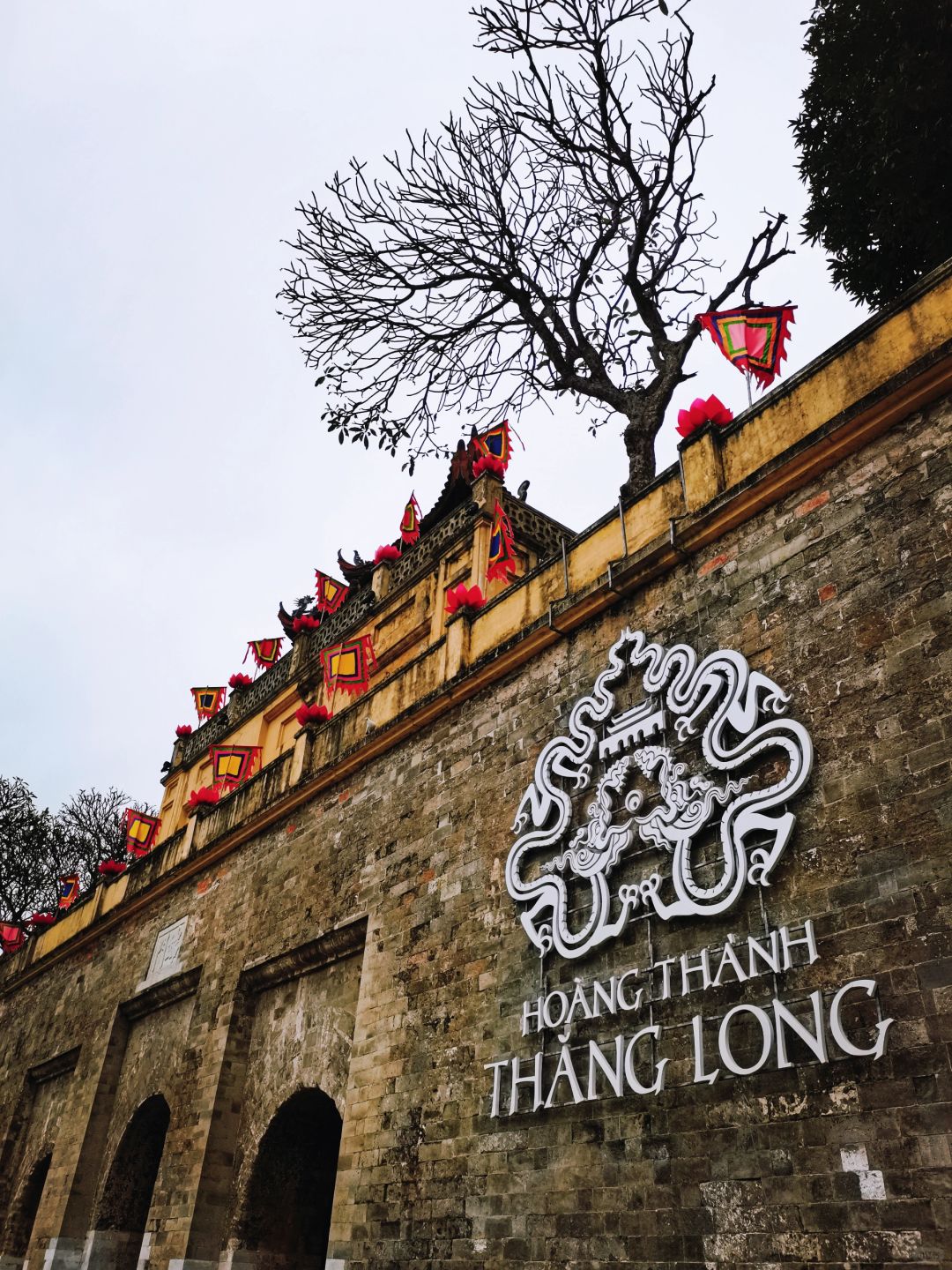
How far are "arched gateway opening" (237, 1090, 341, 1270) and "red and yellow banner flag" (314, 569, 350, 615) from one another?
896 cm

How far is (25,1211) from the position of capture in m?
13.2

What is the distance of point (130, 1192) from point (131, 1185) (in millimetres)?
76

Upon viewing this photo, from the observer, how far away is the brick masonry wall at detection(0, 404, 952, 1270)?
4301 mm

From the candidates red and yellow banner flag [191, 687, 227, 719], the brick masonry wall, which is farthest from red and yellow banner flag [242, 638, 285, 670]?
the brick masonry wall

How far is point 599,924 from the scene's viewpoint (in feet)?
19.4

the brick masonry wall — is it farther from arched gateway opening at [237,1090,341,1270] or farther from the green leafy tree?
the green leafy tree

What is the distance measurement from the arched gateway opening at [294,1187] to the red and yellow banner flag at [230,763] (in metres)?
5.93

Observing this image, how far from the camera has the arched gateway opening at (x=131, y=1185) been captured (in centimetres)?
1095

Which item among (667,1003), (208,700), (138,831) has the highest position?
(208,700)

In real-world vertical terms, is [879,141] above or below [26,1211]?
above

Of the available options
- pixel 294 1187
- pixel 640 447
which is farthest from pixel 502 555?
pixel 294 1187

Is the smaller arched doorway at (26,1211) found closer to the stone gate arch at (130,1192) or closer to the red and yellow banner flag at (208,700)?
→ the stone gate arch at (130,1192)

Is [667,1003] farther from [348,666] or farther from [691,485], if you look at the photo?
[348,666]

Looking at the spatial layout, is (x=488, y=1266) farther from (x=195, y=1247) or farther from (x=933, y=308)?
(x=933, y=308)
